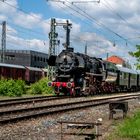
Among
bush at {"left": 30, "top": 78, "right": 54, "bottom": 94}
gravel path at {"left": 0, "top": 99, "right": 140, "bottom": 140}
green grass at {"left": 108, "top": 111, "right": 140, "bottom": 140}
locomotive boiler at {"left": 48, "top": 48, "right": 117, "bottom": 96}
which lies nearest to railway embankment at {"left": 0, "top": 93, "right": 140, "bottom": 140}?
gravel path at {"left": 0, "top": 99, "right": 140, "bottom": 140}

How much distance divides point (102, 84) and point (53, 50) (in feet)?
21.3

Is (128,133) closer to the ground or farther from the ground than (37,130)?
farther from the ground

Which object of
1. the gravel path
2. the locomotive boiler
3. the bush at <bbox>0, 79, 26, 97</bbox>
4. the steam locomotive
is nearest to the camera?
the gravel path

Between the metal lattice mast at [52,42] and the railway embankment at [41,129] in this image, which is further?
the metal lattice mast at [52,42]

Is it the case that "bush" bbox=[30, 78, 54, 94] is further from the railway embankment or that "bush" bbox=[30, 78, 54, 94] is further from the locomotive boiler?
the railway embankment

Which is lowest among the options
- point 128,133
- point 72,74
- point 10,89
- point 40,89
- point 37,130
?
point 37,130

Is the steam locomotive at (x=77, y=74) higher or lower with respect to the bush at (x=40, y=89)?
higher

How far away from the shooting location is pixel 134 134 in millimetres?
12305

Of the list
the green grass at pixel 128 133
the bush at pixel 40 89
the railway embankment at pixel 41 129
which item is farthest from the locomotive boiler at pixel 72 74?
the green grass at pixel 128 133

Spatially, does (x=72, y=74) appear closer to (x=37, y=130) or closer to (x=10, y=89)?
(x=10, y=89)

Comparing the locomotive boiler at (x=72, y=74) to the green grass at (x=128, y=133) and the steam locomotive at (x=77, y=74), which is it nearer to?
the steam locomotive at (x=77, y=74)

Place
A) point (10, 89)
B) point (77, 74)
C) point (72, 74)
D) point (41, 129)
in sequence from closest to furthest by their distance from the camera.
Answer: point (41, 129) < point (10, 89) < point (72, 74) < point (77, 74)

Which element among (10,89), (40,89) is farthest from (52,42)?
(10,89)

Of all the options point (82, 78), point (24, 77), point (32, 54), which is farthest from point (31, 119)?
point (32, 54)
